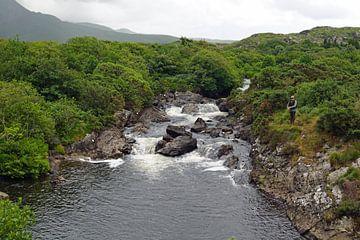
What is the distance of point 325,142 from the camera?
47.2 m

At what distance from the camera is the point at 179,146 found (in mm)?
59938

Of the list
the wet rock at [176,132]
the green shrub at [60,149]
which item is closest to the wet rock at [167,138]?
the wet rock at [176,132]

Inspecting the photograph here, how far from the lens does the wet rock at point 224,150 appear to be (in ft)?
191

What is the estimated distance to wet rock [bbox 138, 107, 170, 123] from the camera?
3140 inches

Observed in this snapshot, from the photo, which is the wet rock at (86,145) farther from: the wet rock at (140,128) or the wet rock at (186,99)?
the wet rock at (186,99)

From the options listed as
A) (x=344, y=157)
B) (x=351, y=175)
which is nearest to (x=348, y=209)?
(x=351, y=175)

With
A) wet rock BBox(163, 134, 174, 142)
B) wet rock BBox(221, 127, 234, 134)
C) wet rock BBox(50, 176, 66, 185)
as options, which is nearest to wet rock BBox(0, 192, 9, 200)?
wet rock BBox(50, 176, 66, 185)

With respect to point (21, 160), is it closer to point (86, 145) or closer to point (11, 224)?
point (86, 145)

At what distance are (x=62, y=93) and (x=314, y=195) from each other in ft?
152

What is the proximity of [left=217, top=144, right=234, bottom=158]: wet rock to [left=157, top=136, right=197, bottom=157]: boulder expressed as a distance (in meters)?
4.40

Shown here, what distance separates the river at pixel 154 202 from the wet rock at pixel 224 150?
3.41ft

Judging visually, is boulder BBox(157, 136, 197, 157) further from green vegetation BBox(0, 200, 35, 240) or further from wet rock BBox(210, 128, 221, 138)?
green vegetation BBox(0, 200, 35, 240)

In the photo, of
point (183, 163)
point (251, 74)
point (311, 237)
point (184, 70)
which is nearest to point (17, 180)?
point (183, 163)

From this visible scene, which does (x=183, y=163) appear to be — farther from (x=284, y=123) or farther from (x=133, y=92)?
(x=133, y=92)
